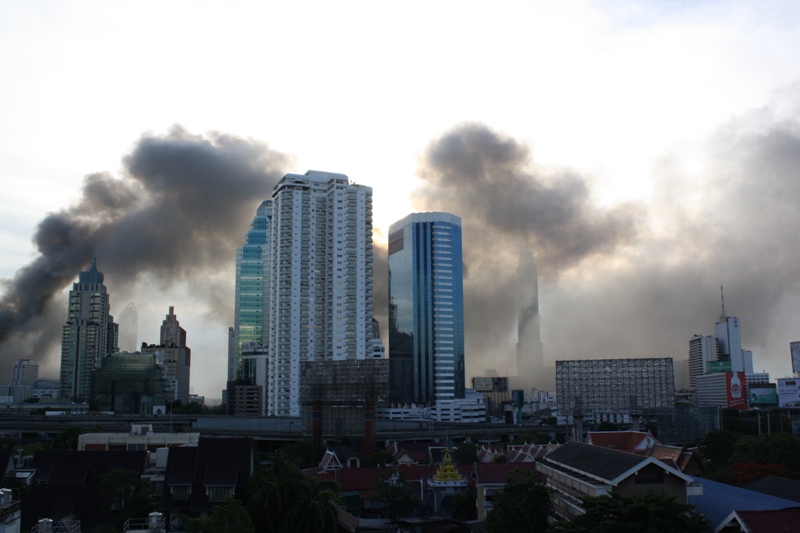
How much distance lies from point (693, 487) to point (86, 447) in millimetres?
56223

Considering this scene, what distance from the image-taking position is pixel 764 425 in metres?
140

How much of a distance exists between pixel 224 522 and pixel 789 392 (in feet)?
592

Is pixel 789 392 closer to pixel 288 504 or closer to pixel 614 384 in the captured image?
pixel 614 384

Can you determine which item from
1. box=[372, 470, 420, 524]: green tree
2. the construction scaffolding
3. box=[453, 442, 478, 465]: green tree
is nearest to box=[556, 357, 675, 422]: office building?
the construction scaffolding

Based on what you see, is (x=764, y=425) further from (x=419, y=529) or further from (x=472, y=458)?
(x=419, y=529)

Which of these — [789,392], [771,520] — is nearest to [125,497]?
[771,520]

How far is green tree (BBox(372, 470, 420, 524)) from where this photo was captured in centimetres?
6059

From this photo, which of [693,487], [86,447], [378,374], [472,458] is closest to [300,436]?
[378,374]

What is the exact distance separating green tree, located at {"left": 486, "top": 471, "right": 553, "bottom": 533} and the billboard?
165913 mm

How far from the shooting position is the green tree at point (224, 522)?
3256cm

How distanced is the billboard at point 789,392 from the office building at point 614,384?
85702mm

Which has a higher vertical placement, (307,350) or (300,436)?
(307,350)

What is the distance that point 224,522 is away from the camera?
33906 millimetres

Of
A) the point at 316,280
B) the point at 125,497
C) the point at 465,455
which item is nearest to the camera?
the point at 125,497
